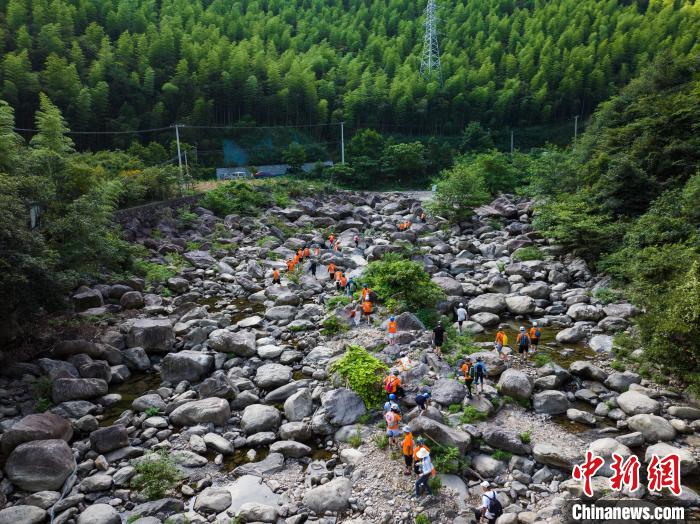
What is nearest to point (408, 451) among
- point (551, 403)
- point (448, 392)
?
point (448, 392)

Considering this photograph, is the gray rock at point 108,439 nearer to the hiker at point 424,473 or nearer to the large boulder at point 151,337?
the large boulder at point 151,337

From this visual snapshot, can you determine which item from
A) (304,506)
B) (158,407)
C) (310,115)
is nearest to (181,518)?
(304,506)

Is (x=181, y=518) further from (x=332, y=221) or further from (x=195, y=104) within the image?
(x=195, y=104)

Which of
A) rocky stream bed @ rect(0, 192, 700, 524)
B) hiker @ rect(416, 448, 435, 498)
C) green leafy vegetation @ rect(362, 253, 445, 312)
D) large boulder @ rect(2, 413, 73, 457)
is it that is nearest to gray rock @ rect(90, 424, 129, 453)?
rocky stream bed @ rect(0, 192, 700, 524)

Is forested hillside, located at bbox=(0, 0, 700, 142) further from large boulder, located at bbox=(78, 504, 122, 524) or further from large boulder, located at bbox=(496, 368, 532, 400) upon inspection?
large boulder, located at bbox=(496, 368, 532, 400)

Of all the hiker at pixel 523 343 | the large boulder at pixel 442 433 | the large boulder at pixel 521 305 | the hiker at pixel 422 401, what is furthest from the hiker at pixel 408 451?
the large boulder at pixel 521 305

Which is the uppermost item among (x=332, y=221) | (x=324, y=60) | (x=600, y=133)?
(x=324, y=60)

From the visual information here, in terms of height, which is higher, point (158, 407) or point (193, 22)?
point (193, 22)
